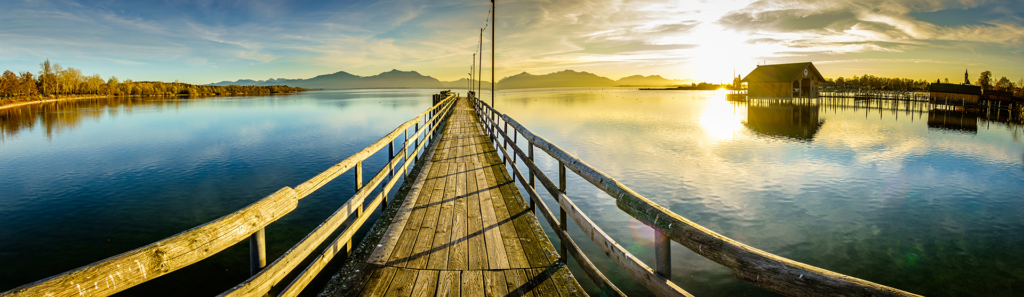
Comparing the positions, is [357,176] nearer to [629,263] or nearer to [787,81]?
[629,263]

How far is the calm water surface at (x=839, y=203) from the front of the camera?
7.45 m

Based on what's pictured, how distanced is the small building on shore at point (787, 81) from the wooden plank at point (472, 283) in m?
64.0

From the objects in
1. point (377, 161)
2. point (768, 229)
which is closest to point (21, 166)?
point (377, 161)

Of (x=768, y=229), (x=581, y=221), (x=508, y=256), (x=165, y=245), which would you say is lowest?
(x=768, y=229)

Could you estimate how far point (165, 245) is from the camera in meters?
1.70

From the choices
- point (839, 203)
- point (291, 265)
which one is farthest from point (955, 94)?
point (291, 265)

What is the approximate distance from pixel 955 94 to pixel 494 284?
6933 cm

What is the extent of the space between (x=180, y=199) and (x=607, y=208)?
1073 cm

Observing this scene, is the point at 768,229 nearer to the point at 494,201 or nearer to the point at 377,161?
the point at 494,201

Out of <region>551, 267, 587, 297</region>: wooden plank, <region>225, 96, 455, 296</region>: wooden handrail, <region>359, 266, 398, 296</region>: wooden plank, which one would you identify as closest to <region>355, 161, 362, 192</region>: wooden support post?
<region>225, 96, 455, 296</region>: wooden handrail

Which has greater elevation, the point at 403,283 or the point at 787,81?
the point at 787,81

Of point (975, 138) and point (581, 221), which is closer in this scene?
point (581, 221)

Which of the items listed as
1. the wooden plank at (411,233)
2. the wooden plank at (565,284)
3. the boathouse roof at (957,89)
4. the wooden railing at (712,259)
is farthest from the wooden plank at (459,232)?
the boathouse roof at (957,89)

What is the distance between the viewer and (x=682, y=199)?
39.8ft
